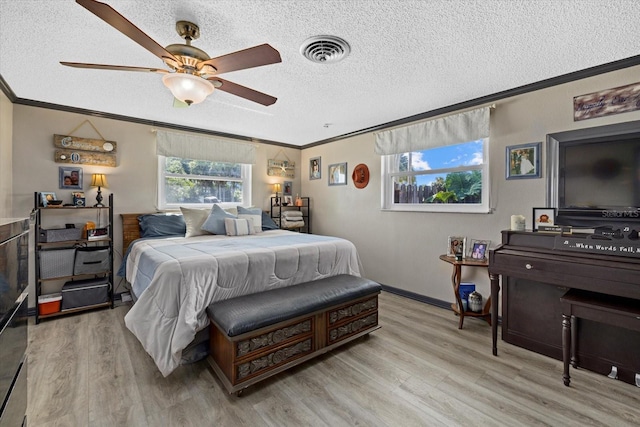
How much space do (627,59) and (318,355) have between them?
323 centimetres

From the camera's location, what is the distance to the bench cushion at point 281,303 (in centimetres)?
180

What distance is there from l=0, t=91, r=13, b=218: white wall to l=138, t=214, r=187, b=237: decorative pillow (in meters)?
1.16

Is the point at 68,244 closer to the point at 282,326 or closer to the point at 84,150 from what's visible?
the point at 84,150

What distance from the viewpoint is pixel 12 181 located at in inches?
117

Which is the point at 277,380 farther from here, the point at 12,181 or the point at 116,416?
the point at 12,181

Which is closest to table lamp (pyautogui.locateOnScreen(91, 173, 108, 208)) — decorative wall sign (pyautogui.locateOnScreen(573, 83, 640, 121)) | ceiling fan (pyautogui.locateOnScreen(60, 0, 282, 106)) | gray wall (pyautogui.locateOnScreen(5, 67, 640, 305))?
gray wall (pyautogui.locateOnScreen(5, 67, 640, 305))

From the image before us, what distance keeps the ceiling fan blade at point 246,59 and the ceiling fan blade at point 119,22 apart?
0.90 feet

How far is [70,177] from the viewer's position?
10.7ft

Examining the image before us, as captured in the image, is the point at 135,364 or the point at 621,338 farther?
the point at 135,364

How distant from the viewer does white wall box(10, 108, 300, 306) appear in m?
3.02

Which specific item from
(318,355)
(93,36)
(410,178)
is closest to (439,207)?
(410,178)

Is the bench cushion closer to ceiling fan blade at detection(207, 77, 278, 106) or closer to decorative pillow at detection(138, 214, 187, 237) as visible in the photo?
ceiling fan blade at detection(207, 77, 278, 106)

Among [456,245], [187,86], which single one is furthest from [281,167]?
[187,86]

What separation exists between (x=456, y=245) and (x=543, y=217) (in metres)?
0.84
